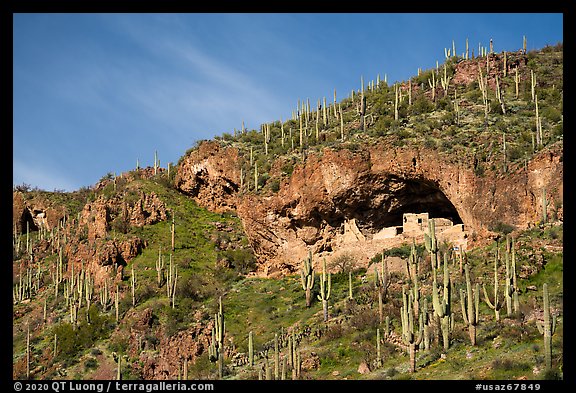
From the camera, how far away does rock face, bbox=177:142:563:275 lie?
3859 cm

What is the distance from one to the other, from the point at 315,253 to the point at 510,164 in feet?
45.0

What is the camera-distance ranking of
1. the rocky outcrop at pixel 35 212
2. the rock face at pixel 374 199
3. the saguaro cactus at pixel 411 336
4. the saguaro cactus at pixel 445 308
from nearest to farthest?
1. the saguaro cactus at pixel 411 336
2. the saguaro cactus at pixel 445 308
3. the rock face at pixel 374 199
4. the rocky outcrop at pixel 35 212

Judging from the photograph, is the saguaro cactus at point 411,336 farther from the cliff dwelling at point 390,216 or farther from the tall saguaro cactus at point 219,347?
the cliff dwelling at point 390,216

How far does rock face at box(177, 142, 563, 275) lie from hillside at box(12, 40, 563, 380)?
0.11 metres

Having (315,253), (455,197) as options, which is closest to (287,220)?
(315,253)

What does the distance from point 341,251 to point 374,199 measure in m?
3.87

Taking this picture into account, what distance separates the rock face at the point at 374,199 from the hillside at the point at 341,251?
109mm

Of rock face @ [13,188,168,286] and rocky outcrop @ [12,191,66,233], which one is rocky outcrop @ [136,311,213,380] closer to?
rock face @ [13,188,168,286]

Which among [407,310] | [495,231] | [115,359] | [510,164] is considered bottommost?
[115,359]

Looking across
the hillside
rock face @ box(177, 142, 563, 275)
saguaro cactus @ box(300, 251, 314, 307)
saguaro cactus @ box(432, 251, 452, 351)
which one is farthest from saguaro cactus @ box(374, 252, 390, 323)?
saguaro cactus @ box(432, 251, 452, 351)

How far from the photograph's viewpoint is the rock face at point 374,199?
127ft

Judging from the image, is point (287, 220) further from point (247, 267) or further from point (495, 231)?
point (495, 231)

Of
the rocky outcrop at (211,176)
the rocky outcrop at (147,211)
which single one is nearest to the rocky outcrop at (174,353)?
the rocky outcrop at (147,211)
